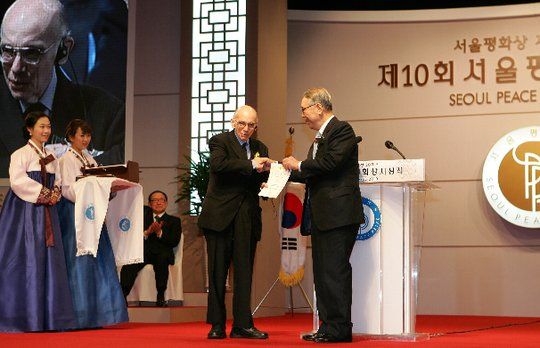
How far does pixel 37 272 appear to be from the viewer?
5.62 m

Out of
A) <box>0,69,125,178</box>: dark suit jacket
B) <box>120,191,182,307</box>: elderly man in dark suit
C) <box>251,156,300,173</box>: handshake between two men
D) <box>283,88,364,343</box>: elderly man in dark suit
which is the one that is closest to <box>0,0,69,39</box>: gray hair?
<box>0,69,125,178</box>: dark suit jacket

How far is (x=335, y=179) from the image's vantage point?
15.6 ft

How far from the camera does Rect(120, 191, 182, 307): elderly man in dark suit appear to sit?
7.62 metres

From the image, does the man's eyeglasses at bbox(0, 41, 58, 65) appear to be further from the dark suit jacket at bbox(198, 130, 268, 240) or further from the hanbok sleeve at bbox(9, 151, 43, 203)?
the dark suit jacket at bbox(198, 130, 268, 240)

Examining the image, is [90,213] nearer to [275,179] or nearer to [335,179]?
[275,179]

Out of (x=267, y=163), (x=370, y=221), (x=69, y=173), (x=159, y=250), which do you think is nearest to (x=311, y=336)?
(x=370, y=221)

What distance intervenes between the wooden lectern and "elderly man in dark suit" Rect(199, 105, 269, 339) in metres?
1.09

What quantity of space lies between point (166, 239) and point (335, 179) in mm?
3259

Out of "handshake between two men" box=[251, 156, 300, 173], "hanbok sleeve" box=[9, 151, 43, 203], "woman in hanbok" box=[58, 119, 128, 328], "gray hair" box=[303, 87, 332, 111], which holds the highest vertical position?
"gray hair" box=[303, 87, 332, 111]

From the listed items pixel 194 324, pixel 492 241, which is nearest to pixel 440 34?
pixel 492 241

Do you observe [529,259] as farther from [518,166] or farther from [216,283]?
[216,283]

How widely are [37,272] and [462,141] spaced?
198 inches

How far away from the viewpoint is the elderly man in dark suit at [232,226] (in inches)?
195

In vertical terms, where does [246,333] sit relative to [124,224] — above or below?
below
